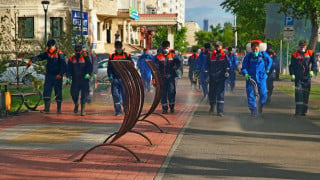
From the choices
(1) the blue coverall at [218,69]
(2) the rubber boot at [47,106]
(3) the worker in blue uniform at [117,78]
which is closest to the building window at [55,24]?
(2) the rubber boot at [47,106]

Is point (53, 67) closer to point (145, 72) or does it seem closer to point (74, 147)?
point (74, 147)

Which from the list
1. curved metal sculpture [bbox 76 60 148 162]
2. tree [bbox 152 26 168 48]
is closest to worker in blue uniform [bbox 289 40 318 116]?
curved metal sculpture [bbox 76 60 148 162]

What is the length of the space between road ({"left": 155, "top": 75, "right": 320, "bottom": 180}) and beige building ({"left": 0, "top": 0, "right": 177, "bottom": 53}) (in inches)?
592

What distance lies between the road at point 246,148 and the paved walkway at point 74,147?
0.31 meters

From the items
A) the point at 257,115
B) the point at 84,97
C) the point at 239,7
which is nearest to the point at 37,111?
the point at 84,97

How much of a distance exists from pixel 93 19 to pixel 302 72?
35.4 meters

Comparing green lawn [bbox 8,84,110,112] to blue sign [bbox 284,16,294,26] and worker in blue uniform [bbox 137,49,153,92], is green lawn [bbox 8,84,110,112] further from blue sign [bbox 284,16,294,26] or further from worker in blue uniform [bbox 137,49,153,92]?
blue sign [bbox 284,16,294,26]

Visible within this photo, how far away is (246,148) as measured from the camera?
28.9 ft

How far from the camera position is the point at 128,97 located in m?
7.68

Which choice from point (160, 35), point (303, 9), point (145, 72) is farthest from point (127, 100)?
point (160, 35)

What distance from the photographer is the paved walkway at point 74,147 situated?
700 centimetres

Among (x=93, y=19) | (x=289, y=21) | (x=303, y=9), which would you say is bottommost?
(x=289, y=21)

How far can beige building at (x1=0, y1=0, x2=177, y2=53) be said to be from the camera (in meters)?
43.2

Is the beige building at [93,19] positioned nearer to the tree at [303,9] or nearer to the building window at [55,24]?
the building window at [55,24]
